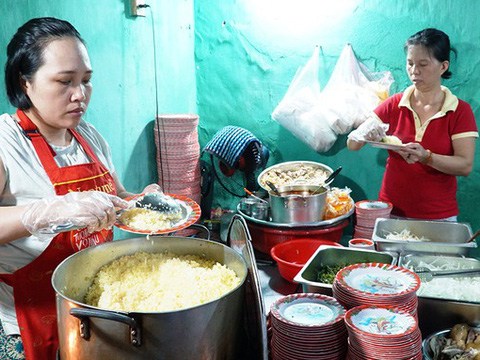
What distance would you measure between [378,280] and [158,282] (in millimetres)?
730

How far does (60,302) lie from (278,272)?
1.23 meters

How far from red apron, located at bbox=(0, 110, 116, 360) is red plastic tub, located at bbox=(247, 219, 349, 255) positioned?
1.15 m

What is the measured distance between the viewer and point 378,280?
4.55 feet

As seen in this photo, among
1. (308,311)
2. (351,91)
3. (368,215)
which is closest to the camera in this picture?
(308,311)

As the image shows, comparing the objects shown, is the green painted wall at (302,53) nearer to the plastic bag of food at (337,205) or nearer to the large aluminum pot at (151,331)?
the plastic bag of food at (337,205)

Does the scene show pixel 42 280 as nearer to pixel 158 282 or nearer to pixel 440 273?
pixel 158 282

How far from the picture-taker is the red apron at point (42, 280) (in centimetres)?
144

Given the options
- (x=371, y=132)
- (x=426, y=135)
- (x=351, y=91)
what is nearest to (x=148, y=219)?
(x=371, y=132)

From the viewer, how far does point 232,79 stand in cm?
443

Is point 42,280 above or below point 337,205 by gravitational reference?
above

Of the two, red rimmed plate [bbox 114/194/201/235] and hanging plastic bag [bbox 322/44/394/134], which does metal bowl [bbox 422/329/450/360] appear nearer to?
red rimmed plate [bbox 114/194/201/235]

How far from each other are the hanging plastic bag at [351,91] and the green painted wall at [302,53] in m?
0.12

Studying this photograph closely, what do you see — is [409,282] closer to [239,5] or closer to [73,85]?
[73,85]

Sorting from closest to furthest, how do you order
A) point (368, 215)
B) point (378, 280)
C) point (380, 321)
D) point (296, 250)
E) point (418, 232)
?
1. point (380, 321)
2. point (378, 280)
3. point (296, 250)
4. point (418, 232)
5. point (368, 215)
